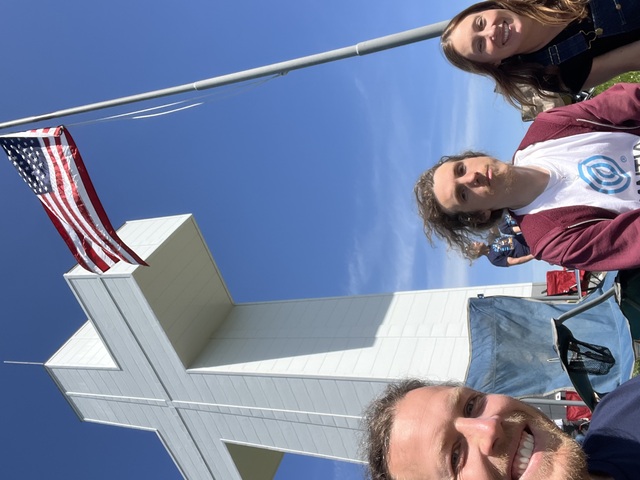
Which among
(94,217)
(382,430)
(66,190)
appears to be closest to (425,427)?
(382,430)

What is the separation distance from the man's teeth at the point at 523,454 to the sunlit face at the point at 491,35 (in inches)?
107

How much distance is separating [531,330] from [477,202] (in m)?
4.16

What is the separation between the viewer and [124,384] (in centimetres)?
1608

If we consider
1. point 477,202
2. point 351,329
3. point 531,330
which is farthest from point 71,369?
point 477,202

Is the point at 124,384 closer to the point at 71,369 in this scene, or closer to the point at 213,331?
the point at 71,369

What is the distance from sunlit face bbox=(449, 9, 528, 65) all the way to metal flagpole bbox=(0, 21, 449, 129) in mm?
704

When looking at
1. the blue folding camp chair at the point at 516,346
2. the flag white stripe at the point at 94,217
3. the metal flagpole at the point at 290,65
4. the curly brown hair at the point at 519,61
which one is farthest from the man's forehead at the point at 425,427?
the flag white stripe at the point at 94,217

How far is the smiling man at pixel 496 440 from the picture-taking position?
2898mm

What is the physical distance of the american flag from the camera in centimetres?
801

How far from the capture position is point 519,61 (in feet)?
13.6

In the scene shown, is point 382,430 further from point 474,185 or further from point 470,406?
point 474,185

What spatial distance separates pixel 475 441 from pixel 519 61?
2834 mm

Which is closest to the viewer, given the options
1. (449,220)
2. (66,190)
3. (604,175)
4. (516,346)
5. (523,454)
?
(523,454)

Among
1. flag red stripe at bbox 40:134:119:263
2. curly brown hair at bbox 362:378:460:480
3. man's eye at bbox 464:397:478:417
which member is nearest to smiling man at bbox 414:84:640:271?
man's eye at bbox 464:397:478:417
